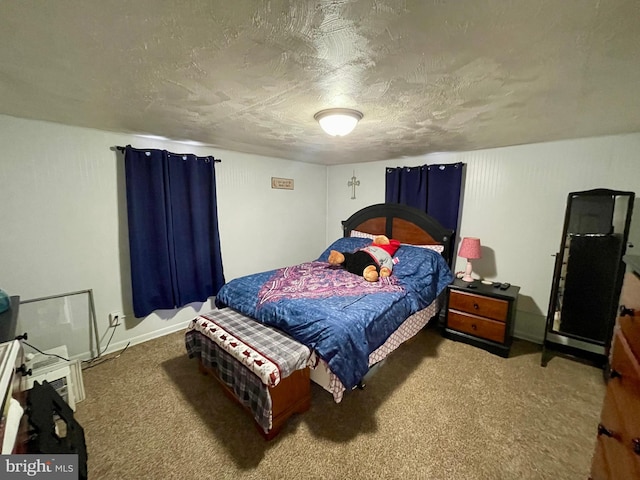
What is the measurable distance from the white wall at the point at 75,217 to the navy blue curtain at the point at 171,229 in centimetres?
16

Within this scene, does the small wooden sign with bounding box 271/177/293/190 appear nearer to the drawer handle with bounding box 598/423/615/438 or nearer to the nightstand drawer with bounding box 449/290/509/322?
the nightstand drawer with bounding box 449/290/509/322

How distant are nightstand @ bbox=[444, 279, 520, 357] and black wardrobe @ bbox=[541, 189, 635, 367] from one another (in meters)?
0.33

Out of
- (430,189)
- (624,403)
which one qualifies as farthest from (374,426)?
(430,189)

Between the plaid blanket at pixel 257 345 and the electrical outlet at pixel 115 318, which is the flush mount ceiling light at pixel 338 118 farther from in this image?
the electrical outlet at pixel 115 318

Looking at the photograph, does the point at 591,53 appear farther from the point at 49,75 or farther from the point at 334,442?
the point at 49,75

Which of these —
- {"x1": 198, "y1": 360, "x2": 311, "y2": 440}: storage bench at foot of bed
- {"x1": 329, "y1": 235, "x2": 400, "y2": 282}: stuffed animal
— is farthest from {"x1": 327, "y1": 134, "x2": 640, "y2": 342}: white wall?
{"x1": 198, "y1": 360, "x2": 311, "y2": 440}: storage bench at foot of bed

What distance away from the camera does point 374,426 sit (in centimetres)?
171

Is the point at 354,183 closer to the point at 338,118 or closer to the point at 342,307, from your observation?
the point at 338,118

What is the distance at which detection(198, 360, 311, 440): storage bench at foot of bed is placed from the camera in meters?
1.62

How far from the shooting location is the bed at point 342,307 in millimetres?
1686

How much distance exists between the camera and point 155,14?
85cm

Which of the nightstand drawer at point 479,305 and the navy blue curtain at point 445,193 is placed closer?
the nightstand drawer at point 479,305

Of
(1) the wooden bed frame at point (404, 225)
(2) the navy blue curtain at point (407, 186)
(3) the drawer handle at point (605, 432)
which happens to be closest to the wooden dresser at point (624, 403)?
(3) the drawer handle at point (605, 432)

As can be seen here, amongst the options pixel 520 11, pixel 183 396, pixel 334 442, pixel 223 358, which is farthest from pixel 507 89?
pixel 183 396
